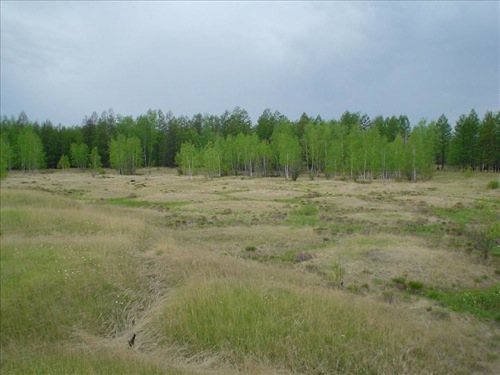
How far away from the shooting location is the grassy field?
851 centimetres

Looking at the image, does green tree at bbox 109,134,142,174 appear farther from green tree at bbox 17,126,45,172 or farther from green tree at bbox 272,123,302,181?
green tree at bbox 272,123,302,181

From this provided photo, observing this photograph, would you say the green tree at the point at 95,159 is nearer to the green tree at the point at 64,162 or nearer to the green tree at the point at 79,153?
the green tree at the point at 79,153

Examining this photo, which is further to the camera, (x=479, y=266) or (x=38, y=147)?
(x=38, y=147)

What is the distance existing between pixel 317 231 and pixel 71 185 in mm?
51578

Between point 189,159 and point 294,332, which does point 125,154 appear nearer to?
point 189,159

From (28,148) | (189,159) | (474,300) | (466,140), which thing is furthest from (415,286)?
(28,148)

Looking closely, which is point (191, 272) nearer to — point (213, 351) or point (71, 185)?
point (213, 351)

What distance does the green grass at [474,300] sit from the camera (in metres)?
12.9

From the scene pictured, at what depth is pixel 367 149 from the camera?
84438 mm

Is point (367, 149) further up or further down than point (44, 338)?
further up

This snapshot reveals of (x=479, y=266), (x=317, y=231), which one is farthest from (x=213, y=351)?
(x=317, y=231)

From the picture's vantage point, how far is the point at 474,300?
45.5ft

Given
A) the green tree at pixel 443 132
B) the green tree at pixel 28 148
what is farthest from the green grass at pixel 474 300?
the green tree at pixel 443 132

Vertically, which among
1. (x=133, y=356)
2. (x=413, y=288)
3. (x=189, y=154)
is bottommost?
(x=413, y=288)
